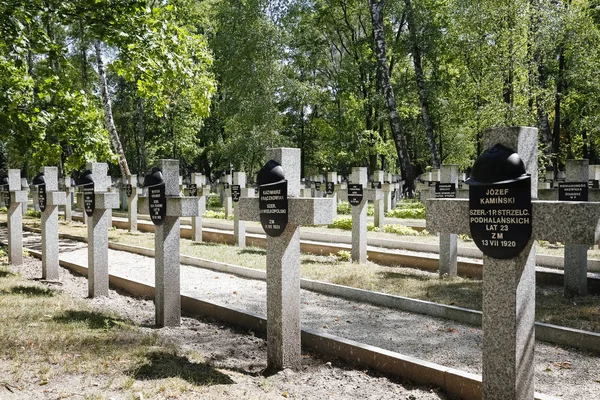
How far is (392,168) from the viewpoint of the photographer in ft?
179

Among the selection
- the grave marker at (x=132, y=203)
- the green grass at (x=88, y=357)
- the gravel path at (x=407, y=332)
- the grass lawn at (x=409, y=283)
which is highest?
the grave marker at (x=132, y=203)

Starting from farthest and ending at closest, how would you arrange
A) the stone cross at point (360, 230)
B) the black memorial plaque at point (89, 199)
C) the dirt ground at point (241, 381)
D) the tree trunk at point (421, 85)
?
the tree trunk at point (421, 85) → the stone cross at point (360, 230) → the black memorial plaque at point (89, 199) → the dirt ground at point (241, 381)

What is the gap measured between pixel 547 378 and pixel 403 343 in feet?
5.43

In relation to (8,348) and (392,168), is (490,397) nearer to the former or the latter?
(8,348)

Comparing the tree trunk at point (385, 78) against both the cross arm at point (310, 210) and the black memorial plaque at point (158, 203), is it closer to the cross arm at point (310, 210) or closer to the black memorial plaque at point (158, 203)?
the black memorial plaque at point (158, 203)

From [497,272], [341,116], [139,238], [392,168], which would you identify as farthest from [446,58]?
[497,272]

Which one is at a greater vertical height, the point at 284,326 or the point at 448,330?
the point at 284,326

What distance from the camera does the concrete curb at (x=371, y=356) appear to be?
14.7ft

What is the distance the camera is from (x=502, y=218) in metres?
3.62

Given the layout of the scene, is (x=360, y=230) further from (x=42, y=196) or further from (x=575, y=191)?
(x=42, y=196)

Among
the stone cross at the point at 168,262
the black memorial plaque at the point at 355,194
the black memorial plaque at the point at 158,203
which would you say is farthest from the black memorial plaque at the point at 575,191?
the black memorial plaque at the point at 158,203

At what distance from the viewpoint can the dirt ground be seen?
424 cm

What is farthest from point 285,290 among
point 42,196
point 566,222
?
point 42,196

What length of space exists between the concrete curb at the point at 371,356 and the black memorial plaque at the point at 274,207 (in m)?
1.41
